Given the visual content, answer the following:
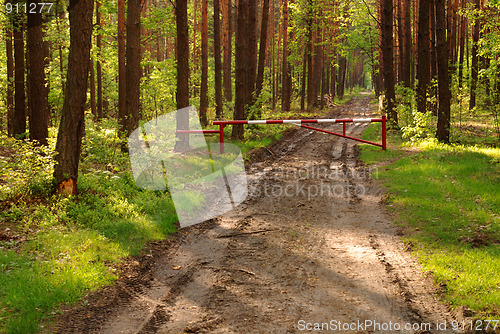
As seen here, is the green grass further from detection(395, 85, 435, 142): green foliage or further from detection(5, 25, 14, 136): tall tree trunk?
detection(5, 25, 14, 136): tall tree trunk

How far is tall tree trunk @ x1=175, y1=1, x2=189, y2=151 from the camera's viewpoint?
44.6 feet

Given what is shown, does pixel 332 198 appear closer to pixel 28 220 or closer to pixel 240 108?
pixel 28 220

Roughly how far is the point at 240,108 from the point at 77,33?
9.34 meters

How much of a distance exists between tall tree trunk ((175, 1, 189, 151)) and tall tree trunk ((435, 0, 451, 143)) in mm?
9134

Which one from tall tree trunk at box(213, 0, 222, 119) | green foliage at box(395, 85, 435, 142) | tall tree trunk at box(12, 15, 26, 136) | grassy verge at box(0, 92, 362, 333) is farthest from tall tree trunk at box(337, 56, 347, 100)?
grassy verge at box(0, 92, 362, 333)

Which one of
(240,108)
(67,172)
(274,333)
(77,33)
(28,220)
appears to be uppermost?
(77,33)

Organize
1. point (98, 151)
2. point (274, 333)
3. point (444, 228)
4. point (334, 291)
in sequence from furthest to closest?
point (98, 151) < point (444, 228) < point (334, 291) < point (274, 333)

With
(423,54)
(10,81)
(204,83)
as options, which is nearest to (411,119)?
(423,54)

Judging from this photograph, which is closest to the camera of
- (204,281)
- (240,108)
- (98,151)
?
(204,281)

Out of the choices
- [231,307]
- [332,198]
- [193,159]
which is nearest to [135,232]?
[231,307]

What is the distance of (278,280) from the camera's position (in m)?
5.50

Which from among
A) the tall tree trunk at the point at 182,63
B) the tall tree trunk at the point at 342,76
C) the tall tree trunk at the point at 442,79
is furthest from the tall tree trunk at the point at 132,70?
the tall tree trunk at the point at 342,76

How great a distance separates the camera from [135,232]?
733cm

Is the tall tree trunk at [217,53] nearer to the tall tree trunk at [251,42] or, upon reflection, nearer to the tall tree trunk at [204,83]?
the tall tree trunk at [204,83]
